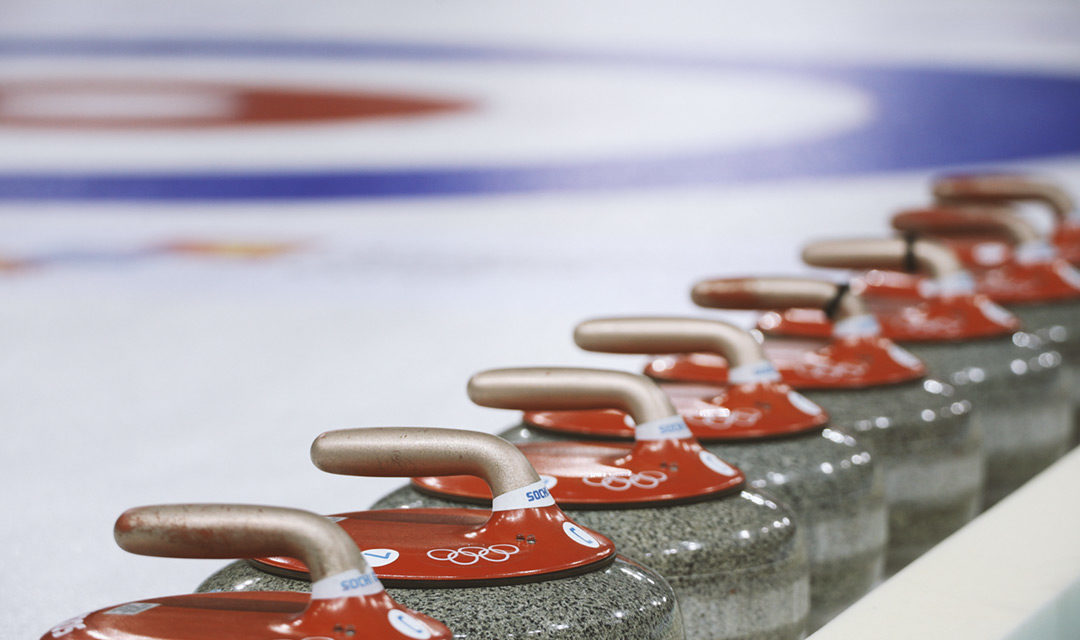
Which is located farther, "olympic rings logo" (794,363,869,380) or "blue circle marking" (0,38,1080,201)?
"blue circle marking" (0,38,1080,201)

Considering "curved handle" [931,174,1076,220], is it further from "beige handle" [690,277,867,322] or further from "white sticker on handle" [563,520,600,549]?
"white sticker on handle" [563,520,600,549]

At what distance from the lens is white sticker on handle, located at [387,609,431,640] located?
0.71 meters

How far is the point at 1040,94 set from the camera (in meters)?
5.69

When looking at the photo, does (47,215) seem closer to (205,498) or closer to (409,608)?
(205,498)

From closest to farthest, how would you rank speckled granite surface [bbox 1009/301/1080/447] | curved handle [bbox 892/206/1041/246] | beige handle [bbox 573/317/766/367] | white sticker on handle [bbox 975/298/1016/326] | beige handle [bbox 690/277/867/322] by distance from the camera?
beige handle [bbox 573/317/766/367], beige handle [bbox 690/277/867/322], white sticker on handle [bbox 975/298/1016/326], speckled granite surface [bbox 1009/301/1080/447], curved handle [bbox 892/206/1041/246]

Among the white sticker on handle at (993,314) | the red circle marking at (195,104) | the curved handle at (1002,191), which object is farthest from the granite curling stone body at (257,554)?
the red circle marking at (195,104)

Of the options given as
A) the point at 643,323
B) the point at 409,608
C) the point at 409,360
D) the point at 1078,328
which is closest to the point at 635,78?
the point at 409,360

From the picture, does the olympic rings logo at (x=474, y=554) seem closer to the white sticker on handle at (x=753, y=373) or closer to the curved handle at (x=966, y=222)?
the white sticker on handle at (x=753, y=373)

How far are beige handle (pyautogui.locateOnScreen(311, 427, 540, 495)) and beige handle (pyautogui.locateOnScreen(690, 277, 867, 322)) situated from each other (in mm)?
612

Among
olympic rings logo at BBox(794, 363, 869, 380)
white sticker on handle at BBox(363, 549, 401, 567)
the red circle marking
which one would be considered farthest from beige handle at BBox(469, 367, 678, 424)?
the red circle marking

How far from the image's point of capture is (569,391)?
1.07m

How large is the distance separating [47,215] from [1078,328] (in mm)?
5097

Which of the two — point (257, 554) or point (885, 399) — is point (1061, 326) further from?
point (257, 554)

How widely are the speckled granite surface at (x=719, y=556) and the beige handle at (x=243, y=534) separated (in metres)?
0.35
